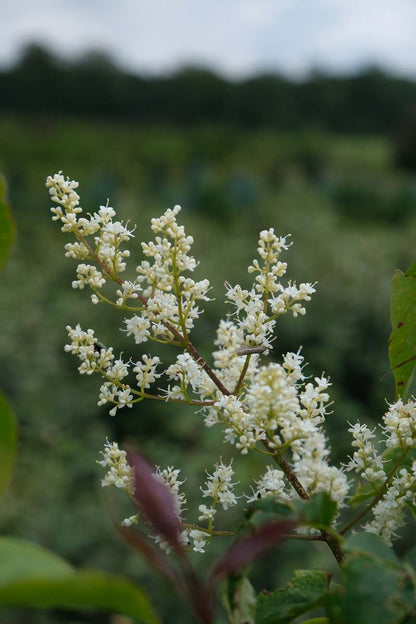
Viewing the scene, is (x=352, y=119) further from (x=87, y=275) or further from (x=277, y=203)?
(x=87, y=275)

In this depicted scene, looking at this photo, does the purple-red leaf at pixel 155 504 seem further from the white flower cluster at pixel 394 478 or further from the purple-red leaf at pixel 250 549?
the white flower cluster at pixel 394 478

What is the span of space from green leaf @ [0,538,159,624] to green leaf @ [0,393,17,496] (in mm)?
54

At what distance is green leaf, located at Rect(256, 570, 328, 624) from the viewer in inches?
16.0

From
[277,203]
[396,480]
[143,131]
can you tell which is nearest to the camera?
[396,480]

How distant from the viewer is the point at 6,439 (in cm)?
30

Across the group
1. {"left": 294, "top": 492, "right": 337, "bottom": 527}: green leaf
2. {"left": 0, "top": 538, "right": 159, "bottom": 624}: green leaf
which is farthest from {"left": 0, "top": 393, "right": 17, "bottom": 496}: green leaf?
{"left": 294, "top": 492, "right": 337, "bottom": 527}: green leaf

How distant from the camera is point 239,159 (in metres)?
14.1

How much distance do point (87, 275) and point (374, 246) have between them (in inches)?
212

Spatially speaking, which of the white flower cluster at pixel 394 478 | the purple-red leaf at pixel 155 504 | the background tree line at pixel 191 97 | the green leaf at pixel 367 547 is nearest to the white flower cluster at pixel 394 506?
the white flower cluster at pixel 394 478

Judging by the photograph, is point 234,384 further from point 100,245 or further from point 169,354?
point 169,354

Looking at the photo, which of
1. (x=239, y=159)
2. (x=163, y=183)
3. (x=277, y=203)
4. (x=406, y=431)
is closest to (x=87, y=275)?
(x=406, y=431)

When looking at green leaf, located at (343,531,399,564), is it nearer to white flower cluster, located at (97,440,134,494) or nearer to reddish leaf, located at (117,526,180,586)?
reddish leaf, located at (117,526,180,586)

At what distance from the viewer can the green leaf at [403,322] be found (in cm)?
55

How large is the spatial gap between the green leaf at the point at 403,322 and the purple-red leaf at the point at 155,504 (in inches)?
12.6
